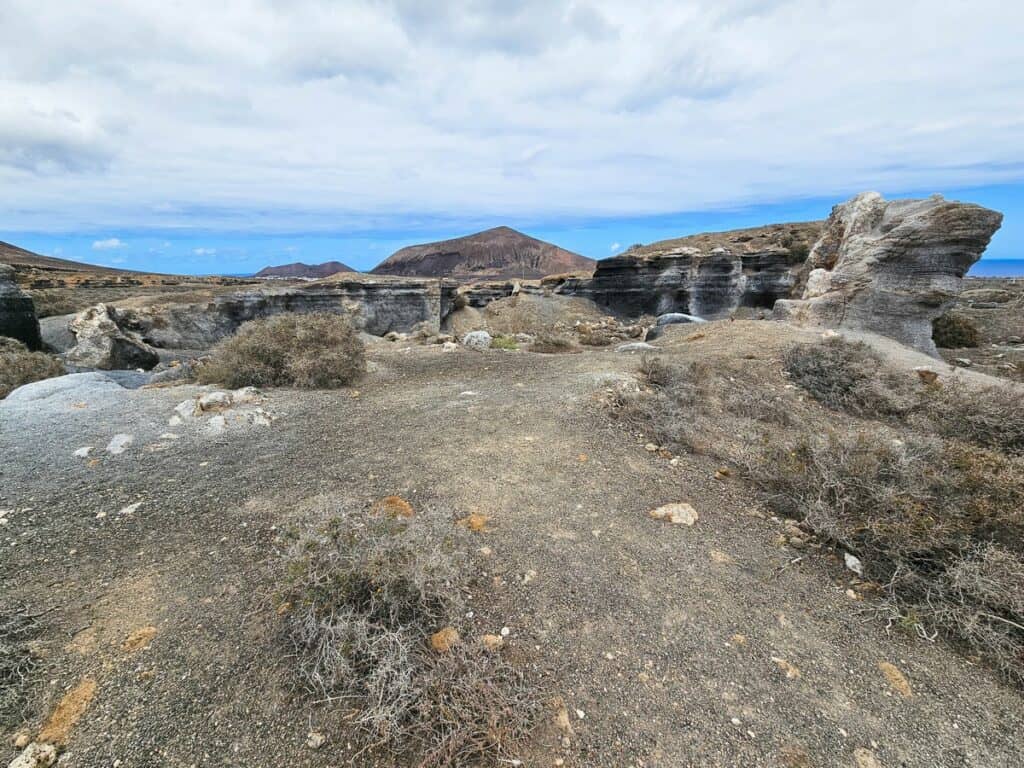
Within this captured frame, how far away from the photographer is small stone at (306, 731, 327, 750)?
70.9 inches

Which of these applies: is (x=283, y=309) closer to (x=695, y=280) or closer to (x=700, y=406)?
(x=700, y=406)

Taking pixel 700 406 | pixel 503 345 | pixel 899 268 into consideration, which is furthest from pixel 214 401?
pixel 899 268

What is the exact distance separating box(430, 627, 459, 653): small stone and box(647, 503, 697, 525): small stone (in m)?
1.90

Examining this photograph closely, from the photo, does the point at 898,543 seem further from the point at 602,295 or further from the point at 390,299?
the point at 602,295

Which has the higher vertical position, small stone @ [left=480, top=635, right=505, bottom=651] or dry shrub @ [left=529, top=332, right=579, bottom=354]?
dry shrub @ [left=529, top=332, right=579, bottom=354]

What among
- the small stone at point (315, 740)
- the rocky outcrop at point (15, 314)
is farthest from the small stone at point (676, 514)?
the rocky outcrop at point (15, 314)

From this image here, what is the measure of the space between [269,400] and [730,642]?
20.3 feet

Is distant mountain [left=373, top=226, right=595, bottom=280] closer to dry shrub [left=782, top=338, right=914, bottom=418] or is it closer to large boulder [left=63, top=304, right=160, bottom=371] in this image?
large boulder [left=63, top=304, right=160, bottom=371]

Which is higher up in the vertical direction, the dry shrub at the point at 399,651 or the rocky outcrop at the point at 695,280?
the rocky outcrop at the point at 695,280

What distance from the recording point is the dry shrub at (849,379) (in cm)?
588

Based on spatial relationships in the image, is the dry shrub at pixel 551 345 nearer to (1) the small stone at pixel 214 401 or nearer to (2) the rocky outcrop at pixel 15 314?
(1) the small stone at pixel 214 401

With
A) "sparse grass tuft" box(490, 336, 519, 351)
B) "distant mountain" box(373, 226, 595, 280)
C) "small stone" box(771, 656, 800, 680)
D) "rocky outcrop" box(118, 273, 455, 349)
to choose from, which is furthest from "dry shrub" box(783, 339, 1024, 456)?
"distant mountain" box(373, 226, 595, 280)

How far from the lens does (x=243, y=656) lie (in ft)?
7.17

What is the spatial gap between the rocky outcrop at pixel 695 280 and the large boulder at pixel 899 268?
275 inches
